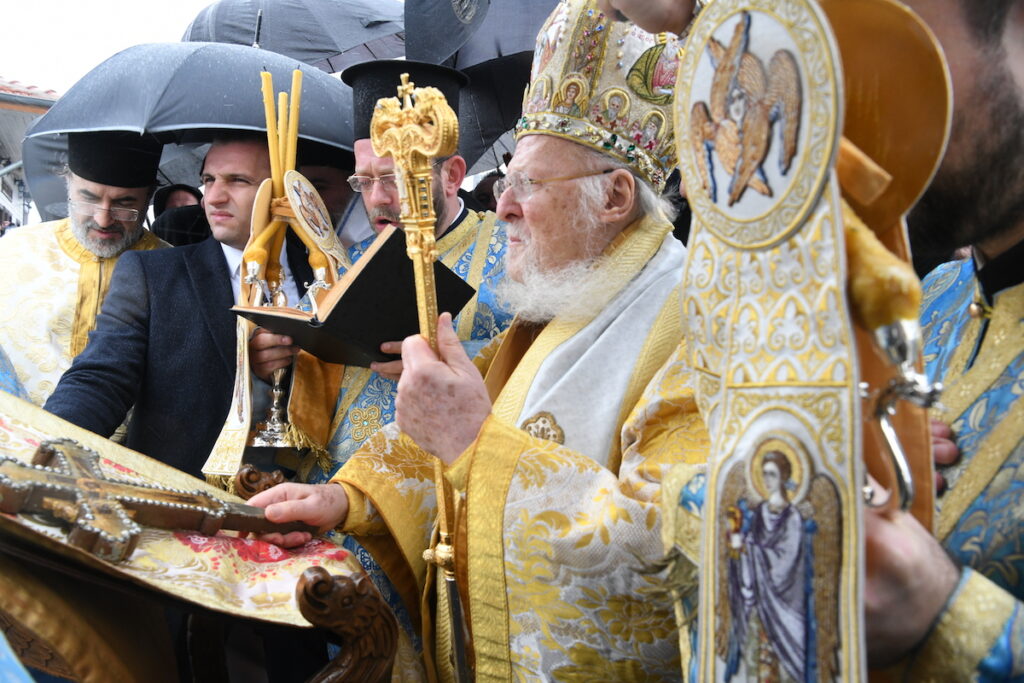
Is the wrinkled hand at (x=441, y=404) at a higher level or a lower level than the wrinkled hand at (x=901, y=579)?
lower

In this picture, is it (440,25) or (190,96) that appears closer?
(190,96)

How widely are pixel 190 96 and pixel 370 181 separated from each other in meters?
0.98

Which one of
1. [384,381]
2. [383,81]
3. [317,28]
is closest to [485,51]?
[383,81]


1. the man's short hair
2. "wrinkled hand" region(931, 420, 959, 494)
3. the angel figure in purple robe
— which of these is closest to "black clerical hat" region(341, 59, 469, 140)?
the man's short hair

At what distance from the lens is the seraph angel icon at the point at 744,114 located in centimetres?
127

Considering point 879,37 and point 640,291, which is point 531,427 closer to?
point 640,291

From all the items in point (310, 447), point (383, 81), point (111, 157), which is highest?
point (383, 81)

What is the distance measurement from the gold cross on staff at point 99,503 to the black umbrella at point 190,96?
200 cm

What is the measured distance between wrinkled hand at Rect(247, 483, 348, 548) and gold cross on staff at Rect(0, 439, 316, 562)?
3cm

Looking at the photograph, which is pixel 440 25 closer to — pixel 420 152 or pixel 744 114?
pixel 420 152

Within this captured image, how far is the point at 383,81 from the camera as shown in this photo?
406 centimetres

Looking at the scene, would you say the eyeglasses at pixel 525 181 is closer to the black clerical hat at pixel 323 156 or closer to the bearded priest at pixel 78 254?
the black clerical hat at pixel 323 156

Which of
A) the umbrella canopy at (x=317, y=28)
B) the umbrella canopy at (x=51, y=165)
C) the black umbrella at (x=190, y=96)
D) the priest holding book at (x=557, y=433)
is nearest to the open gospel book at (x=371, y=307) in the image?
the priest holding book at (x=557, y=433)

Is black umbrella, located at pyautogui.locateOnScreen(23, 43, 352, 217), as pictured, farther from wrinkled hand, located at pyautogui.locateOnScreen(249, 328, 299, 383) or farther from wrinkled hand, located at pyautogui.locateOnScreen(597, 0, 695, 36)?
wrinkled hand, located at pyautogui.locateOnScreen(597, 0, 695, 36)
